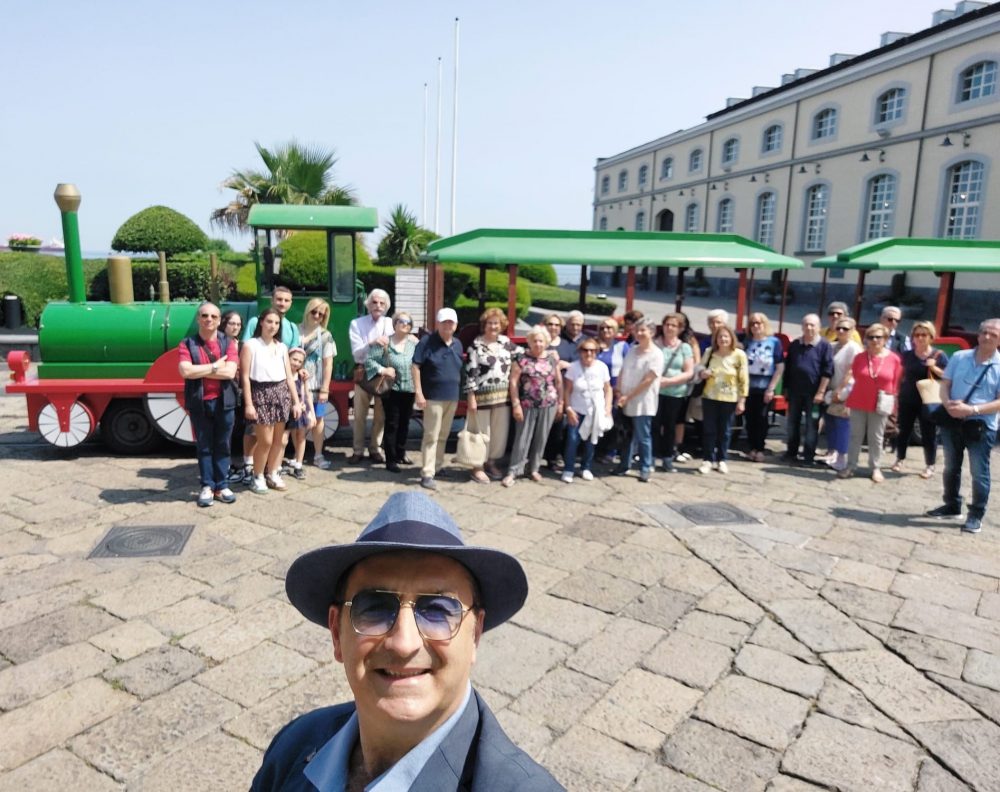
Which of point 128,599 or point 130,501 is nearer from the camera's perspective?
point 128,599

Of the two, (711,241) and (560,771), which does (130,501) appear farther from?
(711,241)

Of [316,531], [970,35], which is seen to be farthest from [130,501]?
[970,35]

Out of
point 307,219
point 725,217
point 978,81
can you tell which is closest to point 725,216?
point 725,217

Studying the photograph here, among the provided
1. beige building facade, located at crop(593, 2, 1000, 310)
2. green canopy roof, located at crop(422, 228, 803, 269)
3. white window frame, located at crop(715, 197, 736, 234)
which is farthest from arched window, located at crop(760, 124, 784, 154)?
green canopy roof, located at crop(422, 228, 803, 269)

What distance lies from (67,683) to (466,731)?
9.52 ft

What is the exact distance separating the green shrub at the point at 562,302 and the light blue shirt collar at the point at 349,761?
62.8 ft

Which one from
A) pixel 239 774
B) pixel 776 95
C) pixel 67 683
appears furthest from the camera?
pixel 776 95

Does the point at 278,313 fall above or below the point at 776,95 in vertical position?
below

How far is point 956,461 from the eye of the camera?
19.9 feet

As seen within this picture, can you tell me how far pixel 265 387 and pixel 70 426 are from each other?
2690 mm

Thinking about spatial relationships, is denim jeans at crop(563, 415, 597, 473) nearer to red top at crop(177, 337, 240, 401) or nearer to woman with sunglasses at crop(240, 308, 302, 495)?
woman with sunglasses at crop(240, 308, 302, 495)

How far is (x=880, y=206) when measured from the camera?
25203 millimetres

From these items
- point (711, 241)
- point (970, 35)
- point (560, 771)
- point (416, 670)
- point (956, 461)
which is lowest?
point (560, 771)

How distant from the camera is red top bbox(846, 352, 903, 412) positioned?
6953 mm
